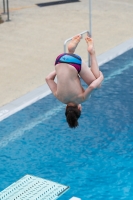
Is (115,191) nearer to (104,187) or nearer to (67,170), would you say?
(104,187)

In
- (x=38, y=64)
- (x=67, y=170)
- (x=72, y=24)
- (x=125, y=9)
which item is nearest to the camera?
(x=67, y=170)

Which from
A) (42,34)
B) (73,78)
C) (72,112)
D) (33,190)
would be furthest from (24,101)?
(42,34)

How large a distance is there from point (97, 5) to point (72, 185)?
1330 cm

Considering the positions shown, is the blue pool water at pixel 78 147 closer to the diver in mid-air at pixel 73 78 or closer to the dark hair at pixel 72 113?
the dark hair at pixel 72 113

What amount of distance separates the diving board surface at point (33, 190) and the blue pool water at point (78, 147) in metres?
0.15

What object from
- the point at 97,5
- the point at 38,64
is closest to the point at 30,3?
the point at 97,5

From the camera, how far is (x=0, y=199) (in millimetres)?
8867

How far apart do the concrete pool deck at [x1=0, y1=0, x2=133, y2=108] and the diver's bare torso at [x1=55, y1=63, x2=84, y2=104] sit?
491 cm

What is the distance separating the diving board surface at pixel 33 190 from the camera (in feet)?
29.6

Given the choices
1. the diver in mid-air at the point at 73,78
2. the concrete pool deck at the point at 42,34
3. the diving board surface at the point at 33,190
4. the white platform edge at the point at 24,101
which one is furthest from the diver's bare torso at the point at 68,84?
the concrete pool deck at the point at 42,34

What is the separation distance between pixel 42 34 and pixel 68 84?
35.8 feet

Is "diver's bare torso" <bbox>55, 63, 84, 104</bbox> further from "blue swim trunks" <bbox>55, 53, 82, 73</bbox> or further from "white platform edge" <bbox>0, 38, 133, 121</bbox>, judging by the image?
"white platform edge" <bbox>0, 38, 133, 121</bbox>

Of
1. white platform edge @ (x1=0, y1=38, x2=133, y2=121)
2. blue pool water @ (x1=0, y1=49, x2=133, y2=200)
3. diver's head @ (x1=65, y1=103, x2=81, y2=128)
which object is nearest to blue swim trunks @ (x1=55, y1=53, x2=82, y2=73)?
diver's head @ (x1=65, y1=103, x2=81, y2=128)

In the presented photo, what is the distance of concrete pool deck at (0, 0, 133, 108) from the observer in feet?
45.2
